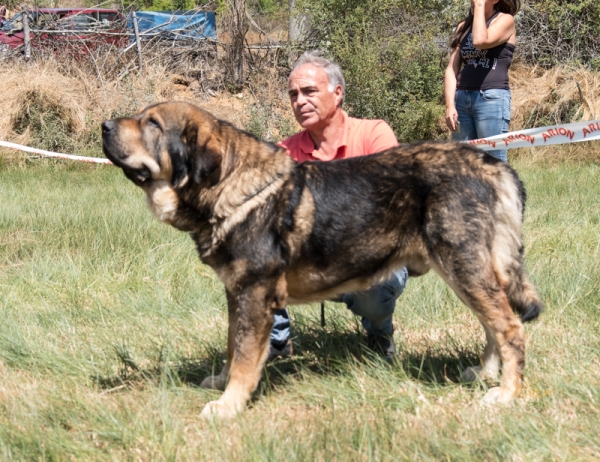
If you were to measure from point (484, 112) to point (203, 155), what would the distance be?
3596mm

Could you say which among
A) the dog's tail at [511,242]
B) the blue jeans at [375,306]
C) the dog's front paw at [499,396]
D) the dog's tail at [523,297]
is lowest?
the dog's front paw at [499,396]

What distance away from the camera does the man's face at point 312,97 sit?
14.2 feet

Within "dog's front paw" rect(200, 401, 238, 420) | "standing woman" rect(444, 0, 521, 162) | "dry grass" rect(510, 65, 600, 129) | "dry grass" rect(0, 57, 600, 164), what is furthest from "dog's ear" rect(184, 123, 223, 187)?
"dry grass" rect(510, 65, 600, 129)

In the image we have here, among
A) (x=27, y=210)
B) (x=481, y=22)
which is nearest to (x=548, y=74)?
(x=481, y=22)

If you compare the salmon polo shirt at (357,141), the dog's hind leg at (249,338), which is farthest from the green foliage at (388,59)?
the dog's hind leg at (249,338)

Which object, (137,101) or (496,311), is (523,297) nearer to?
(496,311)

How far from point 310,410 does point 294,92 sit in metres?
1.98

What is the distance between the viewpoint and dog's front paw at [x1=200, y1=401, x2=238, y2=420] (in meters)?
A: 3.37

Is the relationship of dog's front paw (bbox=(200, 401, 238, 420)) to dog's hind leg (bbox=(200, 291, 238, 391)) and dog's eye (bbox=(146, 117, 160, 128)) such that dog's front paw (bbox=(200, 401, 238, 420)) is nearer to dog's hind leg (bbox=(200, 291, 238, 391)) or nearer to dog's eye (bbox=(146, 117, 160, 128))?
dog's hind leg (bbox=(200, 291, 238, 391))

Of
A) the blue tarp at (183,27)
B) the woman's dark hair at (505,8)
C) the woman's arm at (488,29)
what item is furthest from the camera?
the blue tarp at (183,27)

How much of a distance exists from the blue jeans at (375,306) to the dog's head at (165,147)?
48.4 inches

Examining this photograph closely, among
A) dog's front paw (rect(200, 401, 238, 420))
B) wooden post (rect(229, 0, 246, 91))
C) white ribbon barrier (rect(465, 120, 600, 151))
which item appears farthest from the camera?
wooden post (rect(229, 0, 246, 91))

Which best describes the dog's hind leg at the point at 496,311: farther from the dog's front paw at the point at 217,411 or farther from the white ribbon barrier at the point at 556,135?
the white ribbon barrier at the point at 556,135

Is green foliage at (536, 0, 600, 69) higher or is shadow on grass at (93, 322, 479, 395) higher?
green foliage at (536, 0, 600, 69)
